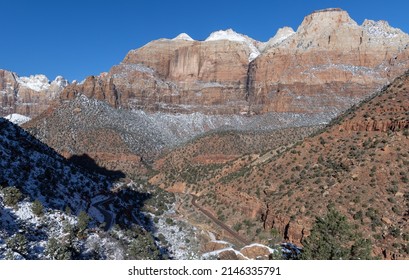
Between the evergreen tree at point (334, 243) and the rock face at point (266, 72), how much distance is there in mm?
112609

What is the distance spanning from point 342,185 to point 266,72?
4868 inches

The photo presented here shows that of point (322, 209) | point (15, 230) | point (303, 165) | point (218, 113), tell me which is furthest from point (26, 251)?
point (218, 113)

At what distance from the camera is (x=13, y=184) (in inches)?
1144

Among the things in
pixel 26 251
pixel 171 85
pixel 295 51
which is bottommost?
pixel 26 251

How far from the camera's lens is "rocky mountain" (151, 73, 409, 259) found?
30.0 m

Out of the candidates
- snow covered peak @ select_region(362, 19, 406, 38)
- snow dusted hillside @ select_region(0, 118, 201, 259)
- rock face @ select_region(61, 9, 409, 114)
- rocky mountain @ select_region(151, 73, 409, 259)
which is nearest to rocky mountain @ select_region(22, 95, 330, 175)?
rock face @ select_region(61, 9, 409, 114)

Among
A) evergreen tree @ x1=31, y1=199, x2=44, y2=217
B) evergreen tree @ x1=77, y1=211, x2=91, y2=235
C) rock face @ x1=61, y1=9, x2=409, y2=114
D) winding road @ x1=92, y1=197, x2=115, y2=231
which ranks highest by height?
rock face @ x1=61, y1=9, x2=409, y2=114

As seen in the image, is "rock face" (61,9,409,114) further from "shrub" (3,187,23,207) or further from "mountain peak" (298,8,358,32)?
"shrub" (3,187,23,207)

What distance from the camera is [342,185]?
1372 inches

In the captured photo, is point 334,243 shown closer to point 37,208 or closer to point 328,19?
point 37,208

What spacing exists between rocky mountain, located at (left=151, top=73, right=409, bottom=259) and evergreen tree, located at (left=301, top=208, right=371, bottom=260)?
796 centimetres

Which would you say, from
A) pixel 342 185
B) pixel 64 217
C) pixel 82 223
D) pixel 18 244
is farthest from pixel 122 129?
pixel 18 244

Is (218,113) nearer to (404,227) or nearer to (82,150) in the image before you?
(82,150)

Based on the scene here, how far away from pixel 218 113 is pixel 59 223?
423ft
